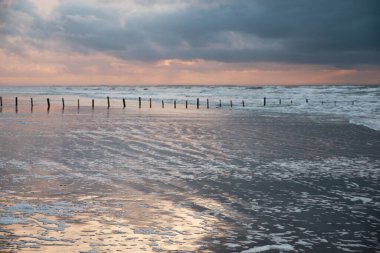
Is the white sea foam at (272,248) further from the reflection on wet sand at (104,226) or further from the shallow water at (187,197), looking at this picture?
the reflection on wet sand at (104,226)

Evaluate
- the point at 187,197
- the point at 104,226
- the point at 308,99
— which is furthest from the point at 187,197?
the point at 308,99

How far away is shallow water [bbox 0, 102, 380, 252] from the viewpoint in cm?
730

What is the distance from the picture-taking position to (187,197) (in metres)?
10.3

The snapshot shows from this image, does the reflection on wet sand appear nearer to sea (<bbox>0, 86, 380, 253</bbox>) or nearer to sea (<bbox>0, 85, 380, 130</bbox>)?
sea (<bbox>0, 86, 380, 253</bbox>)

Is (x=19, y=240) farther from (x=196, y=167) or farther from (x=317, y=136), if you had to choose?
(x=317, y=136)

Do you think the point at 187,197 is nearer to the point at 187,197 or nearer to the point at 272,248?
the point at 187,197

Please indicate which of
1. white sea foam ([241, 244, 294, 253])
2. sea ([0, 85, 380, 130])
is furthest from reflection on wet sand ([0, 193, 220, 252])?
sea ([0, 85, 380, 130])

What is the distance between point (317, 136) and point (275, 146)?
564cm

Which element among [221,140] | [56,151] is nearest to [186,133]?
[221,140]

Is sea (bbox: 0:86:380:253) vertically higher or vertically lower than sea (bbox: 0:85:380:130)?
lower

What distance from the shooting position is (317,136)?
2431cm

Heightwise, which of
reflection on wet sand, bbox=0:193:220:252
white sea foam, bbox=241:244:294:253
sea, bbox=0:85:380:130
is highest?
sea, bbox=0:85:380:130

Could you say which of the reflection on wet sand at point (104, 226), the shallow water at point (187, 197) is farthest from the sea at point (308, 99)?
the reflection on wet sand at point (104, 226)

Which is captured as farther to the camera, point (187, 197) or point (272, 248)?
point (187, 197)
